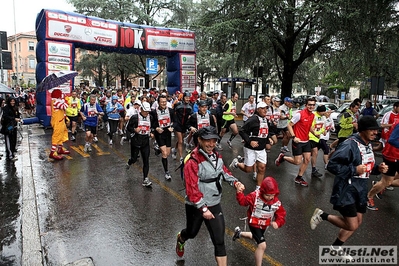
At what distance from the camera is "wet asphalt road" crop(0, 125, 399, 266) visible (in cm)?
404

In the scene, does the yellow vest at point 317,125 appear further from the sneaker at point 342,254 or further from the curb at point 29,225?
the curb at point 29,225

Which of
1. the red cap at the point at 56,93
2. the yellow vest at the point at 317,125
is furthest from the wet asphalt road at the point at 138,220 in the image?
the red cap at the point at 56,93

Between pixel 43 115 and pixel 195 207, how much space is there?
1402 cm

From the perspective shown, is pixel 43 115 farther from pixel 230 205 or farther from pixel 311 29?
pixel 311 29

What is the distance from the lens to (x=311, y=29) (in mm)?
16094

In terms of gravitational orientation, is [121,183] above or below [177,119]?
below

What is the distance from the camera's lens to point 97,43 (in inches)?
644

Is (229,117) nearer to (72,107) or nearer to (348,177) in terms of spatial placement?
(72,107)

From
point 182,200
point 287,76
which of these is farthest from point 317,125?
point 287,76

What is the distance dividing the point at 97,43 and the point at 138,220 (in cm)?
1349

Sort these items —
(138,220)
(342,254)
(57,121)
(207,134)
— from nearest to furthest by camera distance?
(207,134) < (342,254) < (138,220) < (57,121)

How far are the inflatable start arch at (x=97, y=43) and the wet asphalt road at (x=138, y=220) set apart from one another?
26.1 ft

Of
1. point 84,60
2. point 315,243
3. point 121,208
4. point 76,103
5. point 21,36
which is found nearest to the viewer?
point 315,243

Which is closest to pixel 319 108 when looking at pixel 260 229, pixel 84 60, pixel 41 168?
pixel 260 229
